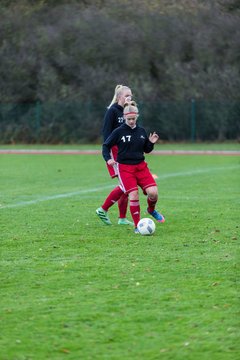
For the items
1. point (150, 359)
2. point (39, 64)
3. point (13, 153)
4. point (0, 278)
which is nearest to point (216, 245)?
point (0, 278)

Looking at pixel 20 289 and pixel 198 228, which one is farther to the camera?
pixel 198 228

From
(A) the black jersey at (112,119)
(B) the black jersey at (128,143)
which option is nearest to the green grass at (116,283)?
(B) the black jersey at (128,143)

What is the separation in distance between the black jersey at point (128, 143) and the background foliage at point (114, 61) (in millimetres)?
28267

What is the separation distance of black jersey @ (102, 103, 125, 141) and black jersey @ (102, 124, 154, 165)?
71cm

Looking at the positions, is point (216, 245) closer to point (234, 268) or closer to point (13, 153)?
point (234, 268)

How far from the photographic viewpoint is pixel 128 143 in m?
11.3

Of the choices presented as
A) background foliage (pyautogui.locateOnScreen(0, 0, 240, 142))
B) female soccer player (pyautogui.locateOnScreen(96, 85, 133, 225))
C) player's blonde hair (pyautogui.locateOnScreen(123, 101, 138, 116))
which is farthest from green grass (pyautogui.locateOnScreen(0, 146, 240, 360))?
background foliage (pyautogui.locateOnScreen(0, 0, 240, 142))

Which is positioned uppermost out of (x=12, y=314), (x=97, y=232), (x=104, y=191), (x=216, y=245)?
(x=12, y=314)

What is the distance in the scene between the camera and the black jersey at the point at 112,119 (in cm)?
1207

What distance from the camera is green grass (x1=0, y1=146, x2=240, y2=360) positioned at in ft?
19.2

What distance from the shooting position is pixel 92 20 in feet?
148

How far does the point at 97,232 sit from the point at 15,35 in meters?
36.2

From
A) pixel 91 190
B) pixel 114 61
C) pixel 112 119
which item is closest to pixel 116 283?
pixel 112 119

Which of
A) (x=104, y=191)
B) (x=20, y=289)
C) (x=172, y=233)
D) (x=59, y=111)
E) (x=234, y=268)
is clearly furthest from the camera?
(x=59, y=111)
